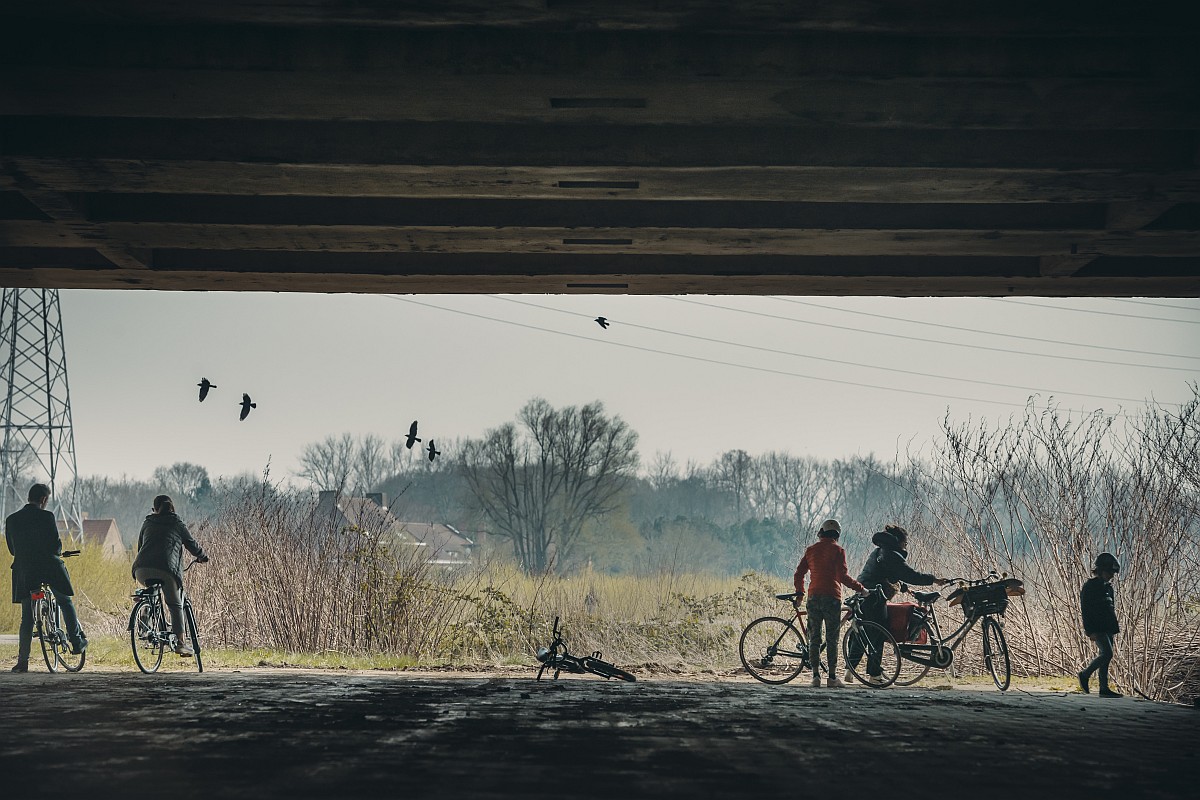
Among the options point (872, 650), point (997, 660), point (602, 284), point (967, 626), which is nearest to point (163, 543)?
point (602, 284)

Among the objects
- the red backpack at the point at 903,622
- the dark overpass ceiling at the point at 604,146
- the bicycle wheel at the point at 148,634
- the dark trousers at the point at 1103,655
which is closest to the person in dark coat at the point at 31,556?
the bicycle wheel at the point at 148,634

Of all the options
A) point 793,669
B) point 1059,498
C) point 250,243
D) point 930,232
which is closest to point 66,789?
point 250,243

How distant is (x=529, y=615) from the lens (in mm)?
16078

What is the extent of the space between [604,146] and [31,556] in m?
8.19

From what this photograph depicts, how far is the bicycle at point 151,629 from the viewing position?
450 inches

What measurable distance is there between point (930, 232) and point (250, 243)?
524 cm

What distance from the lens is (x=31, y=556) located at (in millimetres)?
11500

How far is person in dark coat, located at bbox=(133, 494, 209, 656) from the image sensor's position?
37.5 feet

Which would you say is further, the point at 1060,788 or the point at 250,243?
the point at 250,243

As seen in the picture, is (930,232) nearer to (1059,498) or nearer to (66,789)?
(1059,498)

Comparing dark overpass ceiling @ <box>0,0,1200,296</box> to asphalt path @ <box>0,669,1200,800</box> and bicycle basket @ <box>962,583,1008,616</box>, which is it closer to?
bicycle basket @ <box>962,583,1008,616</box>

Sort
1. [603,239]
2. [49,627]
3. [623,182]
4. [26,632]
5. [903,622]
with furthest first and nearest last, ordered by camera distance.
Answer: [903,622] → [49,627] → [26,632] → [603,239] → [623,182]

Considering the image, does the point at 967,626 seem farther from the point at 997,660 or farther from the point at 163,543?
the point at 163,543

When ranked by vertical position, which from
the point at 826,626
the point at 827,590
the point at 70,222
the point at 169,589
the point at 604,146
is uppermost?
the point at 604,146
